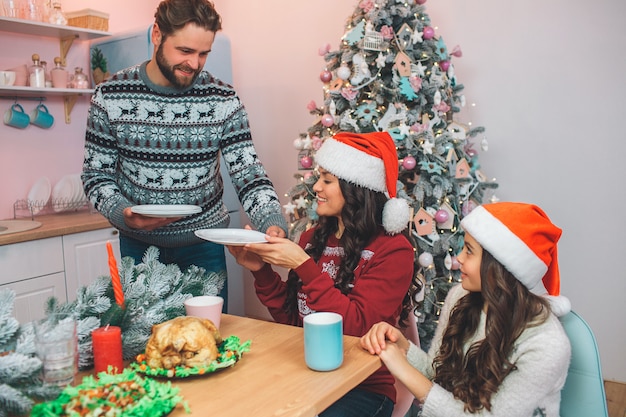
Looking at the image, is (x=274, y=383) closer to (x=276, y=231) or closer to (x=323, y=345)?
(x=323, y=345)

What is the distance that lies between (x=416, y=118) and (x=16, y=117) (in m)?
2.18

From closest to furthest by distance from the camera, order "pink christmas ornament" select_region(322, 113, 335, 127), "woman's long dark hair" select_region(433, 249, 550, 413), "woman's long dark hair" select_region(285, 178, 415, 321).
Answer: "woman's long dark hair" select_region(433, 249, 550, 413) < "woman's long dark hair" select_region(285, 178, 415, 321) < "pink christmas ornament" select_region(322, 113, 335, 127)

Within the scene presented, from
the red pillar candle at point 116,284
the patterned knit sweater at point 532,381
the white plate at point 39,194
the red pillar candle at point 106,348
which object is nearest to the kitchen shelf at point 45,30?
the white plate at point 39,194

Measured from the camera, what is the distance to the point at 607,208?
299 cm

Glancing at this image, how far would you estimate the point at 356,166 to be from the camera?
186cm

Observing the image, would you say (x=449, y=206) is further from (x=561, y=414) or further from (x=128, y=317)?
(x=128, y=317)

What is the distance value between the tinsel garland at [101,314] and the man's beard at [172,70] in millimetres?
728

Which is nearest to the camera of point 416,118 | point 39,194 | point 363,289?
point 363,289

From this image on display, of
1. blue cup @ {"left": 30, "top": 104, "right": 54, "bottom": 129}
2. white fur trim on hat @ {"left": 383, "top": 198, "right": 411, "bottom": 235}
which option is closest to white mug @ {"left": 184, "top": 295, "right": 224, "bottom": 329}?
white fur trim on hat @ {"left": 383, "top": 198, "right": 411, "bottom": 235}

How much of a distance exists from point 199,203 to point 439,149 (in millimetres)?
1290

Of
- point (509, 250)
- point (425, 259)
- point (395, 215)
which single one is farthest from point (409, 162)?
point (509, 250)

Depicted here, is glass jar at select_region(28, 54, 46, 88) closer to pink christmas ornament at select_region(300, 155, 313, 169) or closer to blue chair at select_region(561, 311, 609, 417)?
pink christmas ornament at select_region(300, 155, 313, 169)

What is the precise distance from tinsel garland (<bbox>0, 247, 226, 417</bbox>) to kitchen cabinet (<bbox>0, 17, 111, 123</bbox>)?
2164 mm

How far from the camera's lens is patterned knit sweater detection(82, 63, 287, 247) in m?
2.00
